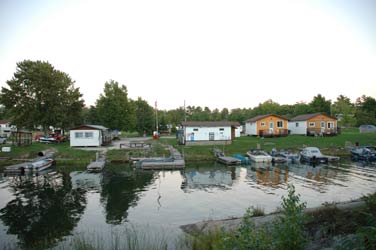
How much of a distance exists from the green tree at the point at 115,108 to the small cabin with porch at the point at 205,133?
63.0 ft

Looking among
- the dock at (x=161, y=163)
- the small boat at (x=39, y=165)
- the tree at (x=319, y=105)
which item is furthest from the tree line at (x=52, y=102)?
the tree at (x=319, y=105)

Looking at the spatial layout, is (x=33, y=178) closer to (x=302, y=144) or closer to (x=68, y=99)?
(x=68, y=99)

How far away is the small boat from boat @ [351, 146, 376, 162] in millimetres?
40514

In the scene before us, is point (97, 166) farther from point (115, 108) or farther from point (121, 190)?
point (115, 108)

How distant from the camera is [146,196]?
21578 mm

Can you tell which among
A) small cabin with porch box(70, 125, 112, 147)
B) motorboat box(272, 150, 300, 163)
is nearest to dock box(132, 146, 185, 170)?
small cabin with porch box(70, 125, 112, 147)

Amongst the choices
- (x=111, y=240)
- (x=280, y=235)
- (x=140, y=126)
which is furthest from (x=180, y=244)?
(x=140, y=126)

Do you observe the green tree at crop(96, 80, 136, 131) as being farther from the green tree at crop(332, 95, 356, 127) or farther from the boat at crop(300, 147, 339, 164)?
the green tree at crop(332, 95, 356, 127)

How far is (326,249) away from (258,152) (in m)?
31.2

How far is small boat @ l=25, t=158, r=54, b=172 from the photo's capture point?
32875 millimetres

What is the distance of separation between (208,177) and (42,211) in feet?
51.5

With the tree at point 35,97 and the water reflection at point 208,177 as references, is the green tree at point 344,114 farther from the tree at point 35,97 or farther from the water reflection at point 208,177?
the tree at point 35,97

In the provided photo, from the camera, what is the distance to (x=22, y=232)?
14.6 m

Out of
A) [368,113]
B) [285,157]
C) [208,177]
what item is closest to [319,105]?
[368,113]
